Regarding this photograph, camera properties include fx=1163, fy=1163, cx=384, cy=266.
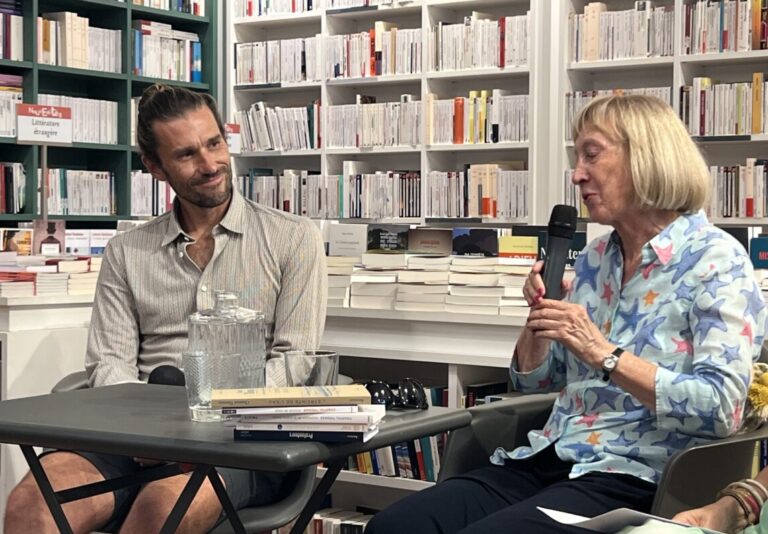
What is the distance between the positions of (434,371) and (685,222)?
168 centimetres

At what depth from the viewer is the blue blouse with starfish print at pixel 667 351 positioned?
80.2 inches

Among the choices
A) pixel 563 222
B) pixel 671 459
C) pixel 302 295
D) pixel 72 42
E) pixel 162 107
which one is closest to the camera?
pixel 671 459

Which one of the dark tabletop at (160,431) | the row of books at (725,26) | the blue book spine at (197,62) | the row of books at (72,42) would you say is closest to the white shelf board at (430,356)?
the dark tabletop at (160,431)

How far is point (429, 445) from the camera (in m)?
3.45

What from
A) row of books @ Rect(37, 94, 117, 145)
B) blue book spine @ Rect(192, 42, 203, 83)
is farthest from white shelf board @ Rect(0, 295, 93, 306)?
blue book spine @ Rect(192, 42, 203, 83)

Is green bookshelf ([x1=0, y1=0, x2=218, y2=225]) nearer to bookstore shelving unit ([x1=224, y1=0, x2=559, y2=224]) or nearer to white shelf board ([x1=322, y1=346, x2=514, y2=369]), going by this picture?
bookstore shelving unit ([x1=224, y1=0, x2=559, y2=224])

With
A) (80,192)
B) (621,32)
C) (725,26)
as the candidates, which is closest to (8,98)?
(80,192)

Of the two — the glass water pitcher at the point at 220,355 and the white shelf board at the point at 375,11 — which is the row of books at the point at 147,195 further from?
the glass water pitcher at the point at 220,355

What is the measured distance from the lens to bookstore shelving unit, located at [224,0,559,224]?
20.1 feet

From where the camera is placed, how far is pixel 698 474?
2021 millimetres

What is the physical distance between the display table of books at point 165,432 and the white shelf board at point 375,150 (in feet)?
15.0

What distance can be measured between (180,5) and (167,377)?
5253 mm

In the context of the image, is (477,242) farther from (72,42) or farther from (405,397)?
(72,42)

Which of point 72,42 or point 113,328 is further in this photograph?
point 72,42
